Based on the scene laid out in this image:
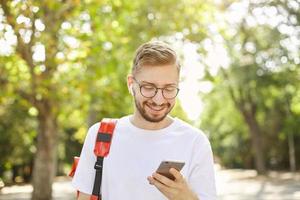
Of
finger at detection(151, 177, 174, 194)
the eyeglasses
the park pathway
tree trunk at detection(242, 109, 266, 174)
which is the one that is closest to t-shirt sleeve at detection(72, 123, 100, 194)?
the eyeglasses

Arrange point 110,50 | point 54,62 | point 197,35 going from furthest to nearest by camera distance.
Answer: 1. point 197,35
2. point 110,50
3. point 54,62

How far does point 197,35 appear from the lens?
2020 cm

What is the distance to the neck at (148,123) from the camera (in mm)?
2871

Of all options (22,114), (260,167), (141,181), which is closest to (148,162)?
(141,181)

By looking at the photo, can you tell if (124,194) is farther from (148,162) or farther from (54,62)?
(54,62)

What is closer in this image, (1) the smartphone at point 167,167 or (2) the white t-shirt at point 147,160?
(1) the smartphone at point 167,167

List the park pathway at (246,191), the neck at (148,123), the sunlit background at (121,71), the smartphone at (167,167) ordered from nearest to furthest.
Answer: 1. the smartphone at (167,167)
2. the neck at (148,123)
3. the sunlit background at (121,71)
4. the park pathway at (246,191)

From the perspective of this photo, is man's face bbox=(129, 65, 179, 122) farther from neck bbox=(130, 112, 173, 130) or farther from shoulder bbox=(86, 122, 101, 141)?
shoulder bbox=(86, 122, 101, 141)

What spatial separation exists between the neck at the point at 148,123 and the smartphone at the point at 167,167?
33cm

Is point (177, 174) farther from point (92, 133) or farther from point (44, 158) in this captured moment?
point (44, 158)

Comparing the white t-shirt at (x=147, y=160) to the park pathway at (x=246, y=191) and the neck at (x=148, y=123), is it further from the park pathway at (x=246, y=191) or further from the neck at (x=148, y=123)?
the park pathway at (x=246, y=191)

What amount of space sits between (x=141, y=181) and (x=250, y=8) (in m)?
28.6

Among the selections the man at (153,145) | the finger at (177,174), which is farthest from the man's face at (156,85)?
the finger at (177,174)

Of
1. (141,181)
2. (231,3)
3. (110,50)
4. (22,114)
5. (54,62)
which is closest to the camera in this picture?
(141,181)
